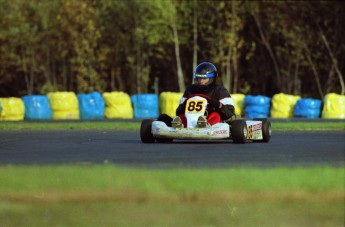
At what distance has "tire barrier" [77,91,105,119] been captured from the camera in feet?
111

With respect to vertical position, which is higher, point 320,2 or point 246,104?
point 320,2

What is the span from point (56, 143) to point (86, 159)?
3956 millimetres

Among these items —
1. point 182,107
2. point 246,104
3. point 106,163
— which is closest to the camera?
point 106,163

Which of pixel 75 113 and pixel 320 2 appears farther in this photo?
pixel 320 2

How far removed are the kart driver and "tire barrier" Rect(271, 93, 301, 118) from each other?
1703cm

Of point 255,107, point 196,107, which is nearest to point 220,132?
point 196,107

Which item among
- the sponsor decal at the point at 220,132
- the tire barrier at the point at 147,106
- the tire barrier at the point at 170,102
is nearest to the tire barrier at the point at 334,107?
the tire barrier at the point at 170,102

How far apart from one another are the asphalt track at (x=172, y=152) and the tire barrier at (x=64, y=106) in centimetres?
1508

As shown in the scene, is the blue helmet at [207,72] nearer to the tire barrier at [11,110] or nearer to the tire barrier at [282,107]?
the tire barrier at [11,110]

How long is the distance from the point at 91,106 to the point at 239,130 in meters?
19.1

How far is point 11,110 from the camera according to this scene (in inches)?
1283

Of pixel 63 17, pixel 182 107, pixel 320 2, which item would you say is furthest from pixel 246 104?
pixel 63 17

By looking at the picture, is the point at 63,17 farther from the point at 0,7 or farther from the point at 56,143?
the point at 56,143

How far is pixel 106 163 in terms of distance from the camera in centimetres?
1180
